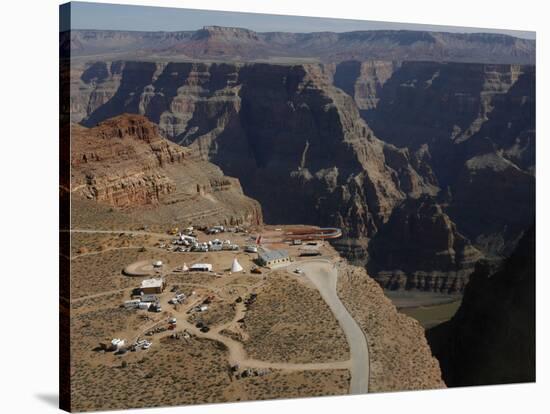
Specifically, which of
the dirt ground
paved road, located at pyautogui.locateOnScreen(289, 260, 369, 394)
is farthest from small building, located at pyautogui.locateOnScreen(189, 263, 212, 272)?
paved road, located at pyautogui.locateOnScreen(289, 260, 369, 394)

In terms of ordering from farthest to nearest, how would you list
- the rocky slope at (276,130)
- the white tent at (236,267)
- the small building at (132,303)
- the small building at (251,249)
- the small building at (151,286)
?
1. the rocky slope at (276,130)
2. the small building at (251,249)
3. the white tent at (236,267)
4. the small building at (151,286)
5. the small building at (132,303)

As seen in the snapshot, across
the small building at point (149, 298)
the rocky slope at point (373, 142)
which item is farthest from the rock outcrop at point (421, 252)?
the small building at point (149, 298)

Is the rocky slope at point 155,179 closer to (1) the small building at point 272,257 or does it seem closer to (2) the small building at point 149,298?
(1) the small building at point 272,257

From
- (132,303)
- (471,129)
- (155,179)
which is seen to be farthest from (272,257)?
(471,129)

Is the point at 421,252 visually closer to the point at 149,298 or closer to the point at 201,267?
the point at 201,267

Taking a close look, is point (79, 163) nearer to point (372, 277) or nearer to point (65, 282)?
point (65, 282)

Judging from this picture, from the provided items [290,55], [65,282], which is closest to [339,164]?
[290,55]
